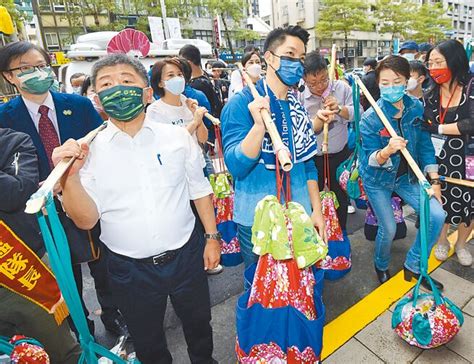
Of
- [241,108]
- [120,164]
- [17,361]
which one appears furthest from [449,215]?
[17,361]

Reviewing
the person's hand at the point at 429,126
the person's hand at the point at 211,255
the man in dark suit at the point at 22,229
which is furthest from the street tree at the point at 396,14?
the man in dark suit at the point at 22,229

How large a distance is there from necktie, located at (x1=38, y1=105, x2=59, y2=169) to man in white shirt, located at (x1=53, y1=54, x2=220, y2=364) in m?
0.82

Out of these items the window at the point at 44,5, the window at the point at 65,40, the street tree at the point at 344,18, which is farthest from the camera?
the street tree at the point at 344,18

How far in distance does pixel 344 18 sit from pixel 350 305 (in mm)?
35251

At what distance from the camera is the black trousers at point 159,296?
5.73 feet

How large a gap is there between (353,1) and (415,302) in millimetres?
35296

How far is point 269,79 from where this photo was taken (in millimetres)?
1964

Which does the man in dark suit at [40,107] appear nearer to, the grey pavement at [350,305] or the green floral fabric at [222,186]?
the grey pavement at [350,305]

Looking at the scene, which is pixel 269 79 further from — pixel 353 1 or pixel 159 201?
pixel 353 1

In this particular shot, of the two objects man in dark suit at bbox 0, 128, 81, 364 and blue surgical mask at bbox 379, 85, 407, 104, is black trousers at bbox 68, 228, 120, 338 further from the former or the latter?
blue surgical mask at bbox 379, 85, 407, 104

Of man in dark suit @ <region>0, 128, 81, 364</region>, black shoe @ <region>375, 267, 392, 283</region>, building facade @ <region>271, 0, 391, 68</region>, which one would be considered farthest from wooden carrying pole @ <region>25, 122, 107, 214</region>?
building facade @ <region>271, 0, 391, 68</region>

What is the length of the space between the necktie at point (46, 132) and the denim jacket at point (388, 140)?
7.80ft

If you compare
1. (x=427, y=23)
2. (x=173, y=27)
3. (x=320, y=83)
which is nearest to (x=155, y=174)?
(x=320, y=83)

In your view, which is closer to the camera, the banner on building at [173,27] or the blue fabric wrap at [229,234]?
the blue fabric wrap at [229,234]
